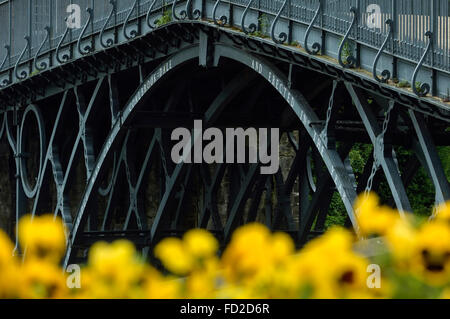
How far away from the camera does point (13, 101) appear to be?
2373 centimetres

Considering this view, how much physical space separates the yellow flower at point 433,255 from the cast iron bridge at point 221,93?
7.01m

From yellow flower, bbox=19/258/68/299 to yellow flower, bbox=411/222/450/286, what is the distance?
3.82 feet

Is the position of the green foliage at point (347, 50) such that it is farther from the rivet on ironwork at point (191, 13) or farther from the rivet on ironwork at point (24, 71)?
the rivet on ironwork at point (24, 71)

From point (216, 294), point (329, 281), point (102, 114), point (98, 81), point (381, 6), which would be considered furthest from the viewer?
point (102, 114)

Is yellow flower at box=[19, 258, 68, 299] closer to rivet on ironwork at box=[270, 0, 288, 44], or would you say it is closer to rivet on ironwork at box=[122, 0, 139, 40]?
rivet on ironwork at box=[270, 0, 288, 44]

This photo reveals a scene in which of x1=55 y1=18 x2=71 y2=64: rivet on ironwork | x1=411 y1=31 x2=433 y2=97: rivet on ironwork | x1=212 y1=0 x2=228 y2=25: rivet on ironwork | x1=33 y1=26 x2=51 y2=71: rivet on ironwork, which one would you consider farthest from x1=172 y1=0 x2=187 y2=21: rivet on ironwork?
x1=411 y1=31 x2=433 y2=97: rivet on ironwork

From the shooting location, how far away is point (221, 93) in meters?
18.5

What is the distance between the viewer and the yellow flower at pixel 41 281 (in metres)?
3.81

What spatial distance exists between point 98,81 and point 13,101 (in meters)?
3.86

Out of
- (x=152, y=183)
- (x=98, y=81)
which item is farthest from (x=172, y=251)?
(x=152, y=183)

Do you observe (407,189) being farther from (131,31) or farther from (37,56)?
(131,31)

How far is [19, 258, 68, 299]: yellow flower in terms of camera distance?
3.81m

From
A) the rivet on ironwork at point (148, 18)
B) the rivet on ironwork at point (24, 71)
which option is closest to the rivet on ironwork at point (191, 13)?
the rivet on ironwork at point (148, 18)
